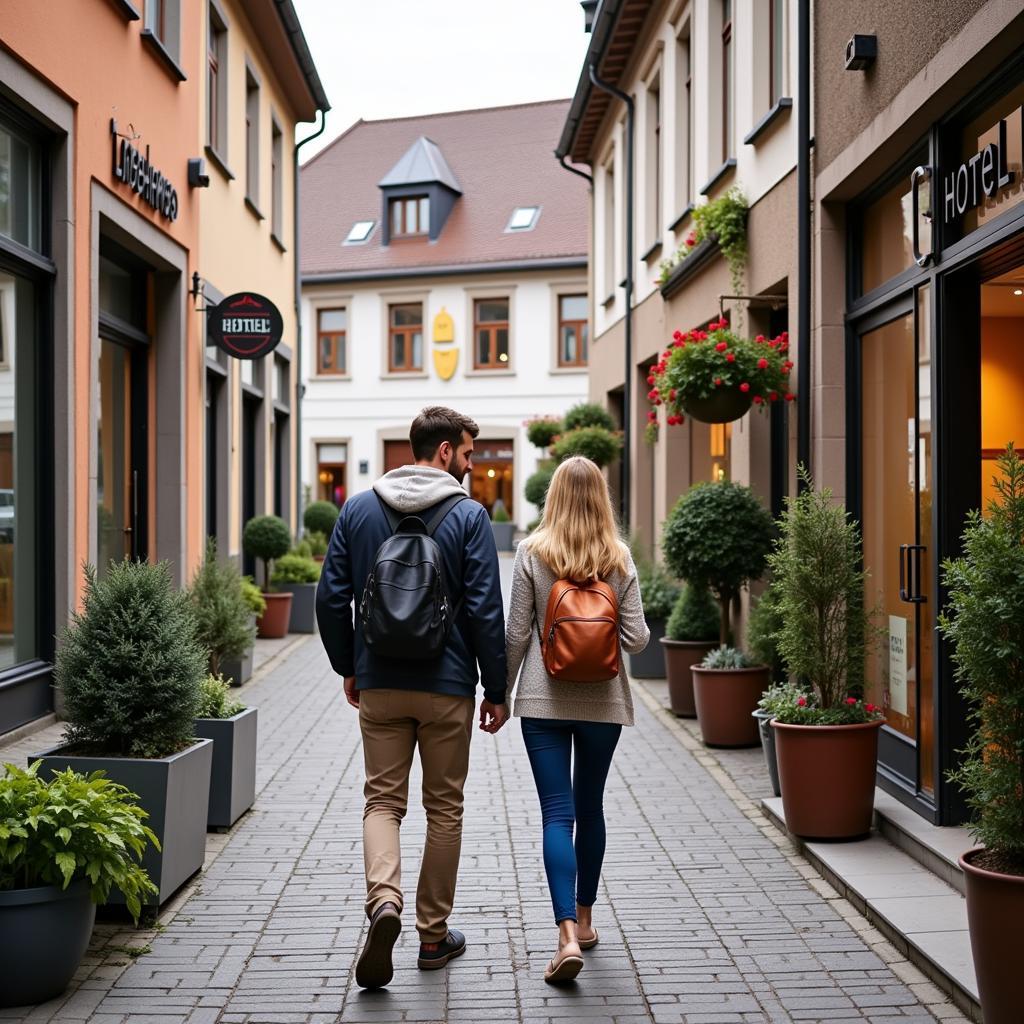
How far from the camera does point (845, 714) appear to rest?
6.65 meters

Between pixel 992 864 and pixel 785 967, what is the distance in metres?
1.09

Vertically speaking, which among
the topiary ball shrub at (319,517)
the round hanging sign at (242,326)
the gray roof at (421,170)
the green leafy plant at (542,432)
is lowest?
the topiary ball shrub at (319,517)

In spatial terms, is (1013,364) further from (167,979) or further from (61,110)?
(61,110)

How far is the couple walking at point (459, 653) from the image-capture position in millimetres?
4773

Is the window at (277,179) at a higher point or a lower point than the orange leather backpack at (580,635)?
higher

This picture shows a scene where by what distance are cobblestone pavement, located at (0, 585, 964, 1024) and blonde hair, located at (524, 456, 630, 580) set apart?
1.47 meters

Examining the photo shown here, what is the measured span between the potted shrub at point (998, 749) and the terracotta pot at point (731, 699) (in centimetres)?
494

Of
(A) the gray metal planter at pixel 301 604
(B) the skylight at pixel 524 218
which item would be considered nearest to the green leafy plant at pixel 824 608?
(A) the gray metal planter at pixel 301 604

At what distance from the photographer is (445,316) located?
120 ft

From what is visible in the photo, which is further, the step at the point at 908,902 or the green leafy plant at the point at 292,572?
the green leafy plant at the point at 292,572

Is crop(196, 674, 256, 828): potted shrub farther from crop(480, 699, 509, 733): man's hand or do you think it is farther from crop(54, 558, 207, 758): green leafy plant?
crop(480, 699, 509, 733): man's hand

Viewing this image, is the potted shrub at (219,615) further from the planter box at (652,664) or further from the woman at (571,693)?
the woman at (571,693)

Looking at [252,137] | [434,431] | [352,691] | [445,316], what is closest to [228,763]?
[352,691]

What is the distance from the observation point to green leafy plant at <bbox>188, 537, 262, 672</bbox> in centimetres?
988
